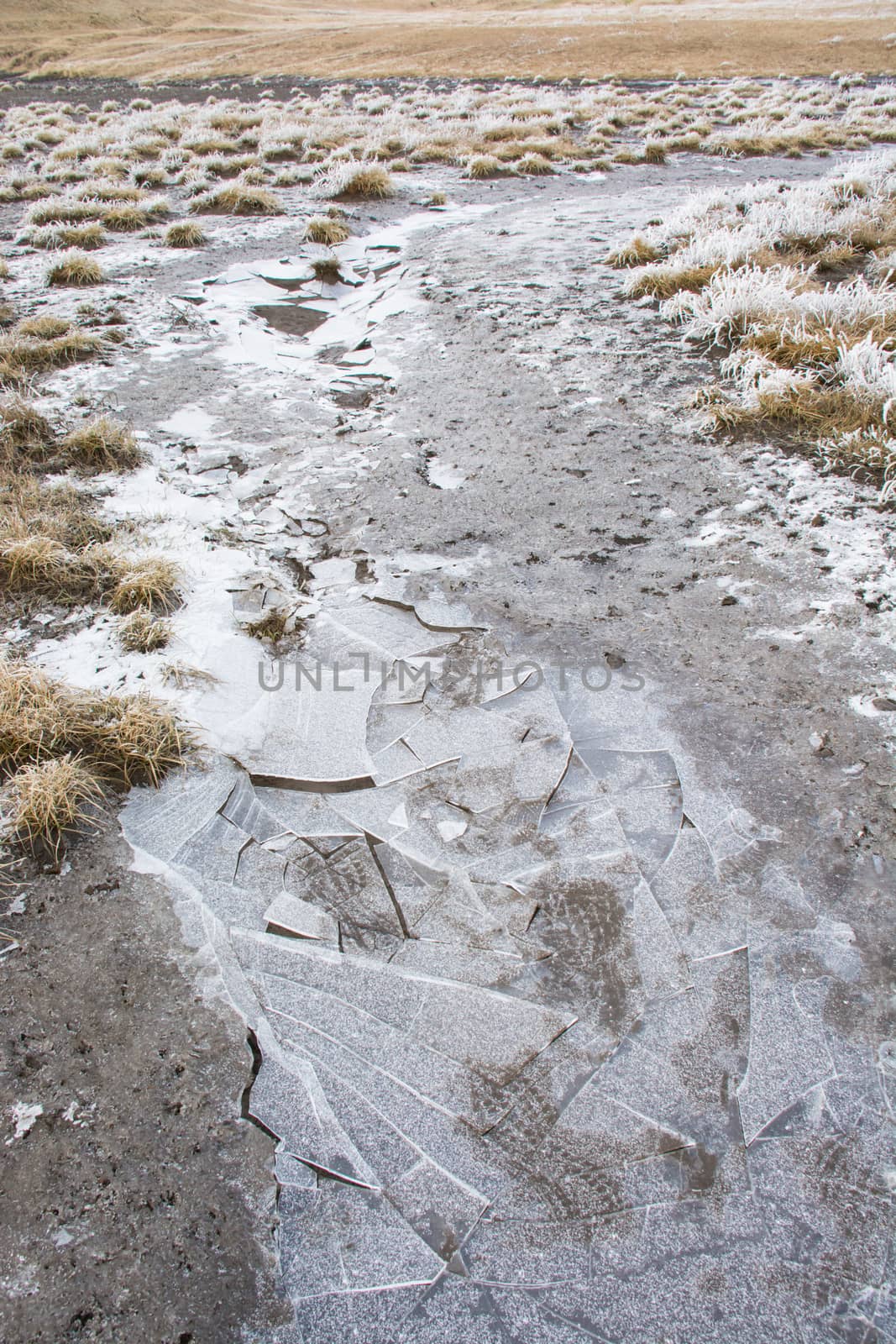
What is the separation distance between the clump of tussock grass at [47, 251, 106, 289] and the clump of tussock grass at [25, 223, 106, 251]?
61.1 inches

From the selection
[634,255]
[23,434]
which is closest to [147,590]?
[23,434]

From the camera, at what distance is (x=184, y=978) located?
2031 millimetres

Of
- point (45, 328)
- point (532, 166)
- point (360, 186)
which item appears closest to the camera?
point (45, 328)

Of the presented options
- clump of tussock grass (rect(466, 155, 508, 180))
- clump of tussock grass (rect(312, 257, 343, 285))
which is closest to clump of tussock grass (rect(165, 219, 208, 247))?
clump of tussock grass (rect(312, 257, 343, 285))

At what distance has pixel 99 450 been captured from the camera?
446cm

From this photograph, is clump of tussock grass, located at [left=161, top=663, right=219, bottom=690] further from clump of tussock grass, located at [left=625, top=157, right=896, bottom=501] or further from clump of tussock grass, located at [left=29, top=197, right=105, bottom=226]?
clump of tussock grass, located at [left=29, top=197, right=105, bottom=226]

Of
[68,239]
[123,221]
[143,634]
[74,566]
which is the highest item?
[123,221]

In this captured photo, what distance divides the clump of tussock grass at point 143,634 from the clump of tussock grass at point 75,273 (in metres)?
6.15

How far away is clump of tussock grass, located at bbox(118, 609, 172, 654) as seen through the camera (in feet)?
10.2

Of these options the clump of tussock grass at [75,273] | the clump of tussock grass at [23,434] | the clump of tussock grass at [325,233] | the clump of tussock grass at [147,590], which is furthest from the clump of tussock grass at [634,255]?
the clump of tussock grass at [147,590]

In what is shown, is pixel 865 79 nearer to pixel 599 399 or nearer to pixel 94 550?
pixel 599 399

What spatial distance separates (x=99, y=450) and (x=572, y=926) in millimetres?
4057

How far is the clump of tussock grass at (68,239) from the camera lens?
8.73 m

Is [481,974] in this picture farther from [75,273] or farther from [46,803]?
[75,273]
